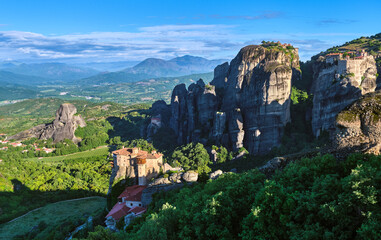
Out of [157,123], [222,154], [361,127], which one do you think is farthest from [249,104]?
[361,127]

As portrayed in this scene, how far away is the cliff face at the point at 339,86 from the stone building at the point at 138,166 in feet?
72.9

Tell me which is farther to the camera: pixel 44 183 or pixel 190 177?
pixel 44 183

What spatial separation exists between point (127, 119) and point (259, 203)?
312 ft

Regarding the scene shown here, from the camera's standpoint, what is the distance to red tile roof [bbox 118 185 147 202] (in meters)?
26.3

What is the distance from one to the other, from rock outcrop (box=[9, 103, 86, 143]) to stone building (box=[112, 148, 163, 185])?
58.5 m

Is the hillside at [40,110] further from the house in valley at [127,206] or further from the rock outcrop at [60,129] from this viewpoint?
the house in valley at [127,206]

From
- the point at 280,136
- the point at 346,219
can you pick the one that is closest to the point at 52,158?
the point at 280,136

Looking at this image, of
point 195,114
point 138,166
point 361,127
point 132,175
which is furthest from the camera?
point 195,114

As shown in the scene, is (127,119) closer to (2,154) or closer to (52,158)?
(52,158)

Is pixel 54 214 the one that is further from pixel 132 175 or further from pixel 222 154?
pixel 222 154

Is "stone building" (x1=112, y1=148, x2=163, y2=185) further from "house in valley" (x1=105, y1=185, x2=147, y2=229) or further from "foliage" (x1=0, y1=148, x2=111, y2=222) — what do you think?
"foliage" (x1=0, y1=148, x2=111, y2=222)

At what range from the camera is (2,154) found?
66250 millimetres

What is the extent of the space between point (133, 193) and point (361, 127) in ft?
68.5

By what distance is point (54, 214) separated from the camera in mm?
37875
